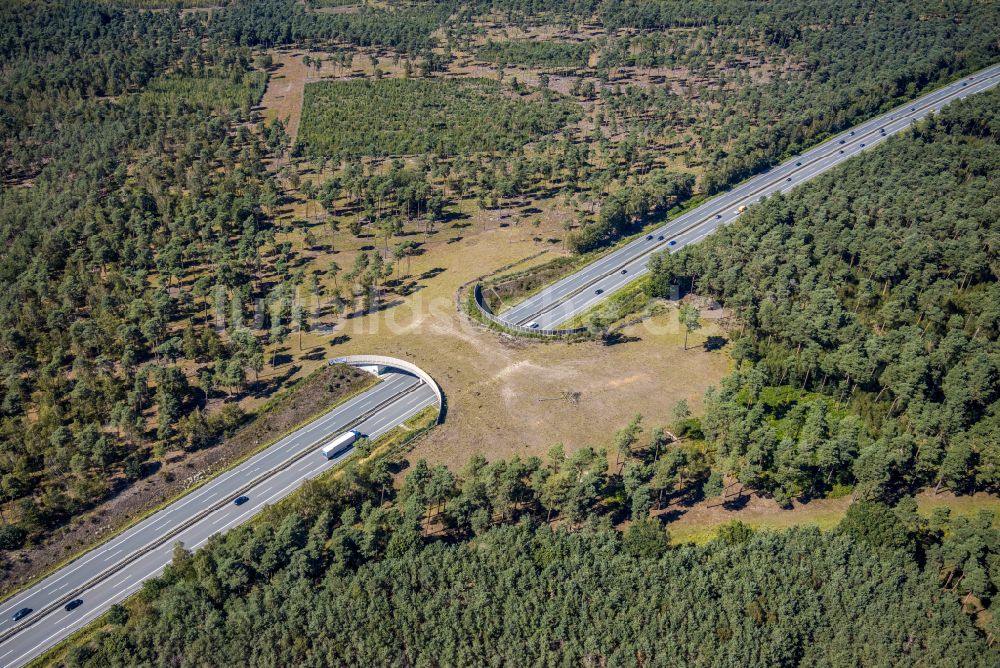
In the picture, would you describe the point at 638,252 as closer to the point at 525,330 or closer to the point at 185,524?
the point at 525,330

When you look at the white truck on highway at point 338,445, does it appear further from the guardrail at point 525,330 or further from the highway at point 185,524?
the guardrail at point 525,330

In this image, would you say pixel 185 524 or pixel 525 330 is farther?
pixel 525 330

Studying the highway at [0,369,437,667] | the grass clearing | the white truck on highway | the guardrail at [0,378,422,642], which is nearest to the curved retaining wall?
the highway at [0,369,437,667]

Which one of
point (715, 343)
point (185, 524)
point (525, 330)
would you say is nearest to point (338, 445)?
point (185, 524)

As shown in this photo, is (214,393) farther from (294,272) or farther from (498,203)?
(498,203)

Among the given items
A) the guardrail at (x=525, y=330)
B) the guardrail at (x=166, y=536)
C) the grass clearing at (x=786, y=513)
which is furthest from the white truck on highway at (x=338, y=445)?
the grass clearing at (x=786, y=513)

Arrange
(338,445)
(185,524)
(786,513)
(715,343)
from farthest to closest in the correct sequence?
1. (715,343)
2. (338,445)
3. (185,524)
4. (786,513)

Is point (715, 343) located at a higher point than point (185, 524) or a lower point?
higher

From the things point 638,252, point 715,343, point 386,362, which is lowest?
point 386,362
